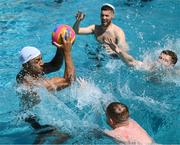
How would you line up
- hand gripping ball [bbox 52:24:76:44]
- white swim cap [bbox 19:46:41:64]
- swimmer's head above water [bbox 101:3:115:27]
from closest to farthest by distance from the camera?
white swim cap [bbox 19:46:41:64] < hand gripping ball [bbox 52:24:76:44] < swimmer's head above water [bbox 101:3:115:27]

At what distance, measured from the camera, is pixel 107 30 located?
9492 millimetres

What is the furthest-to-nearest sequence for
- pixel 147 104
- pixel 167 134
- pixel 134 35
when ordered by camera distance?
pixel 134 35 < pixel 147 104 < pixel 167 134

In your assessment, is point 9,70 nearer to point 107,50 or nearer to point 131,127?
point 107,50

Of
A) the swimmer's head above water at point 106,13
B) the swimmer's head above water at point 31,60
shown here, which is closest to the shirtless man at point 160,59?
the swimmer's head above water at point 106,13

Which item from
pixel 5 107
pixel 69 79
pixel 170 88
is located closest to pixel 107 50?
pixel 170 88

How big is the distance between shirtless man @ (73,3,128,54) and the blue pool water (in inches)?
16.1

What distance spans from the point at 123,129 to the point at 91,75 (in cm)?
350

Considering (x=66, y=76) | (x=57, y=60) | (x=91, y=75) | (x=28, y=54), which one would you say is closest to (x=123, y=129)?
(x=66, y=76)

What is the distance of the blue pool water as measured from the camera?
6926mm

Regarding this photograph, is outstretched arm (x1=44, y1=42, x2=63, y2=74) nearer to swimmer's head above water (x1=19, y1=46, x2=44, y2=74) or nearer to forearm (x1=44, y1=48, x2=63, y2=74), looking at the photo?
forearm (x1=44, y1=48, x2=63, y2=74)

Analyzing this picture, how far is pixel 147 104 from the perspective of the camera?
7.69 metres

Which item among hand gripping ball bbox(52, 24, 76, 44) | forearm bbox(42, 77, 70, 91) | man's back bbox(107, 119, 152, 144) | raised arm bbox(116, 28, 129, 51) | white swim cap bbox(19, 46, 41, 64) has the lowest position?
man's back bbox(107, 119, 152, 144)

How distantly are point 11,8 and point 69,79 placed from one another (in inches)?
328

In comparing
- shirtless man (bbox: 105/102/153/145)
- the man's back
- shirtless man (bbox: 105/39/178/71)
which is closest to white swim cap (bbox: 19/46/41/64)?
shirtless man (bbox: 105/102/153/145)
